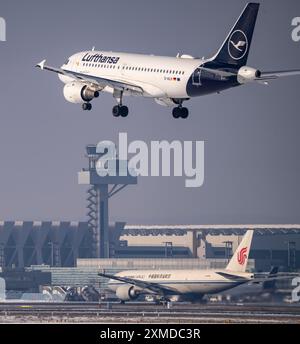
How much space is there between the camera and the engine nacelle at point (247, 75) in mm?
191125

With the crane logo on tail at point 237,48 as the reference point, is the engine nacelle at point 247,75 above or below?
below

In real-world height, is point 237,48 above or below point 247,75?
above

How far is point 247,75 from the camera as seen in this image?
191 m

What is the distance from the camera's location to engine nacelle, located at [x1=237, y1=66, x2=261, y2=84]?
191 meters

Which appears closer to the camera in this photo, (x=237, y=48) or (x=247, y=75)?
(x=247, y=75)

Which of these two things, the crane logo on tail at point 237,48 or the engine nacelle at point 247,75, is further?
the crane logo on tail at point 237,48

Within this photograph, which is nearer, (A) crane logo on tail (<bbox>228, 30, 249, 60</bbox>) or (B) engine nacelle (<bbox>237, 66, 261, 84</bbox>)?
(B) engine nacelle (<bbox>237, 66, 261, 84</bbox>)

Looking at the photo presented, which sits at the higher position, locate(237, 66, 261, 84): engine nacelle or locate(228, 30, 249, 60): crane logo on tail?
locate(228, 30, 249, 60): crane logo on tail
